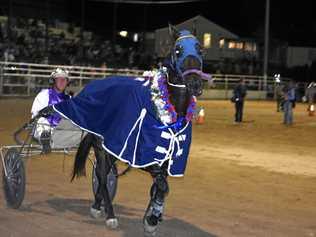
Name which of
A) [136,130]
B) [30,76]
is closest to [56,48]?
[30,76]

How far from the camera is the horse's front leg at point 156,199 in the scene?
6.44 meters

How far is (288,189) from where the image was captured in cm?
966

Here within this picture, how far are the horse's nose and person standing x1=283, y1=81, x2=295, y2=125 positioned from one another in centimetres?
1732

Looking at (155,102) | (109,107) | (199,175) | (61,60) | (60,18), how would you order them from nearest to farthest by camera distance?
(155,102)
(109,107)
(199,175)
(61,60)
(60,18)

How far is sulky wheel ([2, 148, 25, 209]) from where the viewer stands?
25.3 feet

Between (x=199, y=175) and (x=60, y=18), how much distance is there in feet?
162

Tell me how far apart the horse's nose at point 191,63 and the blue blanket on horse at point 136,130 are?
54cm

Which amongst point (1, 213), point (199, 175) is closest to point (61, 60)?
point (199, 175)

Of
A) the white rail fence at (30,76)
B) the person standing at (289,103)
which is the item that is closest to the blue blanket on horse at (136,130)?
the person standing at (289,103)

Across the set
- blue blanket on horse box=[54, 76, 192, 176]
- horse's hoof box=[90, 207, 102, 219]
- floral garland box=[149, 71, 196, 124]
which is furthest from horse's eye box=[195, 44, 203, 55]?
horse's hoof box=[90, 207, 102, 219]

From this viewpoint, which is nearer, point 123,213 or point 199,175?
point 123,213

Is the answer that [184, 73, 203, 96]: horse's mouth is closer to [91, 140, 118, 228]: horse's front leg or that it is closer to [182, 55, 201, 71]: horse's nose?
[182, 55, 201, 71]: horse's nose

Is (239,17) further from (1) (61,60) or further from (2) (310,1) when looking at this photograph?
(1) (61,60)

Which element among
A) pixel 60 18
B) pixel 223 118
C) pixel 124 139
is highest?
pixel 60 18
